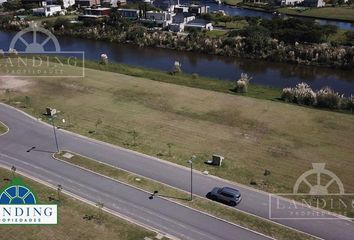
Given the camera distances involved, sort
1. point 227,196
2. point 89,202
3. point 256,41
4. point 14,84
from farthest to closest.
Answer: point 256,41 → point 14,84 → point 89,202 → point 227,196

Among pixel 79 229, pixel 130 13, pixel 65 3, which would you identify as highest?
pixel 65 3

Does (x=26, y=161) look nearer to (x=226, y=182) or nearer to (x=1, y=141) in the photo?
(x=1, y=141)

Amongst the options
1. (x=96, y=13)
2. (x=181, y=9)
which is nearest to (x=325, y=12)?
(x=181, y=9)

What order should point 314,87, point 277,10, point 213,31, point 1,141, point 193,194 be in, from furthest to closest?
point 277,10
point 213,31
point 314,87
point 1,141
point 193,194

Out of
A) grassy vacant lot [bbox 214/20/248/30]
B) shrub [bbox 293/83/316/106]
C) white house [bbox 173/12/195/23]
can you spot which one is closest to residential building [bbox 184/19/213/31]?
white house [bbox 173/12/195/23]

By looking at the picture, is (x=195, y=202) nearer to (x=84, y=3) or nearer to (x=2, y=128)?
(x=2, y=128)

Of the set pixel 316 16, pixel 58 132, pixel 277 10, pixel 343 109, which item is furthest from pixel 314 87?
pixel 277 10

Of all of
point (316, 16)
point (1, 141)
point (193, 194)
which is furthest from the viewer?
point (316, 16)
